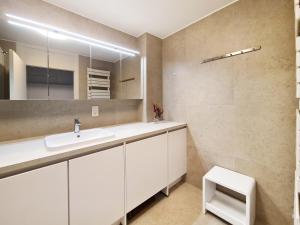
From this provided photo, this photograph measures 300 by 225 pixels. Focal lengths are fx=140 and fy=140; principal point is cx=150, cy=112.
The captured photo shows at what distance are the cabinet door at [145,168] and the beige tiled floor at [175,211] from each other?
183 mm

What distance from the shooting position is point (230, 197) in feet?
5.09

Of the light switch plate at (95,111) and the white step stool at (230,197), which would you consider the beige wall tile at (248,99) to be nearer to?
the white step stool at (230,197)

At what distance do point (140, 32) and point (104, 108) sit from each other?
1185 millimetres

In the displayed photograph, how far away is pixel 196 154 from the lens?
1871 millimetres

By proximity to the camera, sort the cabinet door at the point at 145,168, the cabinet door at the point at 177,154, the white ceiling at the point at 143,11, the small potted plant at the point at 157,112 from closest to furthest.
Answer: the cabinet door at the point at 145,168, the white ceiling at the point at 143,11, the cabinet door at the point at 177,154, the small potted plant at the point at 157,112

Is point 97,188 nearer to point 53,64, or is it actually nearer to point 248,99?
point 53,64

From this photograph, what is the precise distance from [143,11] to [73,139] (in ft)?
5.10

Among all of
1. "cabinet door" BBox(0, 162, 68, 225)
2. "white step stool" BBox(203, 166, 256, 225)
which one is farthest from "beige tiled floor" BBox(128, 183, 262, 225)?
"cabinet door" BBox(0, 162, 68, 225)

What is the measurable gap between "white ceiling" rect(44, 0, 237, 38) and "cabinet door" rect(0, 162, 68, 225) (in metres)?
1.54

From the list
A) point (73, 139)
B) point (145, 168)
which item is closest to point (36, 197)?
point (73, 139)

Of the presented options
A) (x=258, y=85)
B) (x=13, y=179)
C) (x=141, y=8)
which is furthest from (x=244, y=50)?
(x=13, y=179)

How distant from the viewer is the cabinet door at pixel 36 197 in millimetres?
770

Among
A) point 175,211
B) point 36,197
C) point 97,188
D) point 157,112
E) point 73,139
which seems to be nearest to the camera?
point 36,197

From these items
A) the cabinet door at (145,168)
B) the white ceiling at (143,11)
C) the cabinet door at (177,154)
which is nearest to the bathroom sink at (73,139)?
the cabinet door at (145,168)
